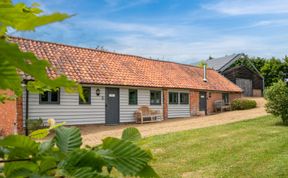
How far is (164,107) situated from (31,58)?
87.4ft

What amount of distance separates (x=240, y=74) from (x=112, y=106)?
30229mm

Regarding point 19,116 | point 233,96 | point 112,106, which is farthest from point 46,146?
point 233,96

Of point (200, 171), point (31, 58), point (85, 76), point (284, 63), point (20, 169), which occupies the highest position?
point (284, 63)

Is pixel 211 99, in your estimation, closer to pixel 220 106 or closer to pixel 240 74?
pixel 220 106

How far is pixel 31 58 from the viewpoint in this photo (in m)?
0.63

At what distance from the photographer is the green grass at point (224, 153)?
31.1 ft

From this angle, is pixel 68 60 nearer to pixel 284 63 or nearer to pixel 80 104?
pixel 80 104

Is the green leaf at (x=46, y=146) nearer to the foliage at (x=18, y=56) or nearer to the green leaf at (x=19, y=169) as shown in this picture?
the green leaf at (x=19, y=169)

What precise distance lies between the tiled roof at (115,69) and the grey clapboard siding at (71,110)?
1.16 metres

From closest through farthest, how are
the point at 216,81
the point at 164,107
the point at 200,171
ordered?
1. the point at 200,171
2. the point at 164,107
3. the point at 216,81

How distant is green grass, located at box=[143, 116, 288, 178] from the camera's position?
949 centimetres

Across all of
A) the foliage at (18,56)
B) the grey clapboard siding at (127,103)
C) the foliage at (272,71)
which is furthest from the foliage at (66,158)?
the foliage at (272,71)

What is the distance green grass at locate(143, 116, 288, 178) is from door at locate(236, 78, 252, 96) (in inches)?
1293

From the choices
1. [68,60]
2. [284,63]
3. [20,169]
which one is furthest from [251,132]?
[284,63]
